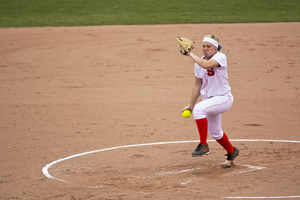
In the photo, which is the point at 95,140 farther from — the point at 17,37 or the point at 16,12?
the point at 16,12

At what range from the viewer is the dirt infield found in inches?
227

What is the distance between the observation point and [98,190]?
5.50 metres

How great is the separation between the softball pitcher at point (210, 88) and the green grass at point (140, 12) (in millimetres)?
13980

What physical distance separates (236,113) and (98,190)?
4963 millimetres

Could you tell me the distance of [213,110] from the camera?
5.82m

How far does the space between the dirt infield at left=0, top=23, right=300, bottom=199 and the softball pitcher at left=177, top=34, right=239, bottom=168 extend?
65 centimetres

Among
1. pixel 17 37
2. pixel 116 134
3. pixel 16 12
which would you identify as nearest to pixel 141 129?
pixel 116 134

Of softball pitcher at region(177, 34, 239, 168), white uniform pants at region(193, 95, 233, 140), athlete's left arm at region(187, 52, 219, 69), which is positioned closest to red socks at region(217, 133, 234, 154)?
softball pitcher at region(177, 34, 239, 168)

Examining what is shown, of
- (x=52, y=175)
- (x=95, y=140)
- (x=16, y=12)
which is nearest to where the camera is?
(x=52, y=175)

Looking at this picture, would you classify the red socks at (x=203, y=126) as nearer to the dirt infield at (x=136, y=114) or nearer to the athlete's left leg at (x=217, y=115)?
the athlete's left leg at (x=217, y=115)

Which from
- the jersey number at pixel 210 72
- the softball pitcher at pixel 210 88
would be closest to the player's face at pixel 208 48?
the softball pitcher at pixel 210 88

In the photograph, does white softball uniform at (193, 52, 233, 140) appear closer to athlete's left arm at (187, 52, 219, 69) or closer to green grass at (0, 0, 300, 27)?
athlete's left arm at (187, 52, 219, 69)

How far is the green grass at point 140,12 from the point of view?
20.1 meters

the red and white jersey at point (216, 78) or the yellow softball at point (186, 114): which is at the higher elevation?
the red and white jersey at point (216, 78)
